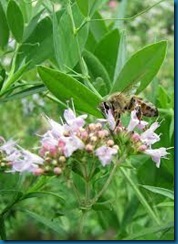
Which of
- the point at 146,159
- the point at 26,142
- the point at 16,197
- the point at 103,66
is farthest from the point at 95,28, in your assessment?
the point at 26,142

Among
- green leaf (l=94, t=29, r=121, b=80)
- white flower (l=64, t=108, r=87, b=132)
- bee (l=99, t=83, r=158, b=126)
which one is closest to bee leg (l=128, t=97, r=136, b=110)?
bee (l=99, t=83, r=158, b=126)

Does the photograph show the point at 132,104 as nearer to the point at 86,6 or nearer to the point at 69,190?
the point at 86,6

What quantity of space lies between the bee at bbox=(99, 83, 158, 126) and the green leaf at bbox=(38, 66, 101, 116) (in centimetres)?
2

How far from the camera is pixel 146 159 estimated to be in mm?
1214

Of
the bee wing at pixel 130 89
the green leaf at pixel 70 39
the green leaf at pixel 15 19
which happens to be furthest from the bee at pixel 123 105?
the green leaf at pixel 15 19

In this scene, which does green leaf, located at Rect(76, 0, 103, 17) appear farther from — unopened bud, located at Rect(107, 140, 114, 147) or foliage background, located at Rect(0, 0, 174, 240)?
unopened bud, located at Rect(107, 140, 114, 147)

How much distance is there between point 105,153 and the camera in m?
0.82

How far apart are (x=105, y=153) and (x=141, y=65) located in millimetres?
170

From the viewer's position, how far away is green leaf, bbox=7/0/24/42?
1.00m

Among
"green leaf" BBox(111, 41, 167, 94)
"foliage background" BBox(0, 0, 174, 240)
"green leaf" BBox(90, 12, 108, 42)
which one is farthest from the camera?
"green leaf" BBox(90, 12, 108, 42)

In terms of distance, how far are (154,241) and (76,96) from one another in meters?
0.38

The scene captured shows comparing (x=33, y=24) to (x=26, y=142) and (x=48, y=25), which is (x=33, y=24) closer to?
(x=48, y=25)

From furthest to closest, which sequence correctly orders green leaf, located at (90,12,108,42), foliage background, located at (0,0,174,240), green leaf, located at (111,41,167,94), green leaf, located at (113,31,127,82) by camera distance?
green leaf, located at (90,12,108,42) → foliage background, located at (0,0,174,240) → green leaf, located at (113,31,127,82) → green leaf, located at (111,41,167,94)

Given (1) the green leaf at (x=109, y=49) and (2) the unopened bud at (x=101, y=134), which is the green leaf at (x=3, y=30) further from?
(2) the unopened bud at (x=101, y=134)
